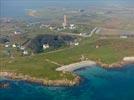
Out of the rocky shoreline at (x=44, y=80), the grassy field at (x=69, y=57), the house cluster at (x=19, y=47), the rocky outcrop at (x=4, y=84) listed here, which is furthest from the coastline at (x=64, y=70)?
the house cluster at (x=19, y=47)

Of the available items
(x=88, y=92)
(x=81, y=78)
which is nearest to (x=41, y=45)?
(x=81, y=78)

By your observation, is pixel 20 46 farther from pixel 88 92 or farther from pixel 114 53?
pixel 88 92

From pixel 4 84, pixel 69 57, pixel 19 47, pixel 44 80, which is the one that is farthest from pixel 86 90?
pixel 19 47

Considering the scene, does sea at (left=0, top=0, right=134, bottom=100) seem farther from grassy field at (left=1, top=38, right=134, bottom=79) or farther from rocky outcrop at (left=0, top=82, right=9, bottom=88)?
grassy field at (left=1, top=38, right=134, bottom=79)

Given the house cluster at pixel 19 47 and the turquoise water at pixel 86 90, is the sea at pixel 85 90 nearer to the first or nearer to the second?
the turquoise water at pixel 86 90

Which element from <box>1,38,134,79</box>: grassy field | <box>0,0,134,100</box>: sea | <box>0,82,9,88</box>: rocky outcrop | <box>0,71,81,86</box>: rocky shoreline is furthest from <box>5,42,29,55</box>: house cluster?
<box>0,82,9,88</box>: rocky outcrop

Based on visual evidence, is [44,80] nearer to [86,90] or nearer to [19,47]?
[86,90]
